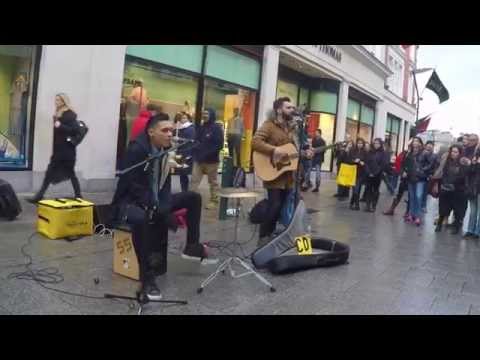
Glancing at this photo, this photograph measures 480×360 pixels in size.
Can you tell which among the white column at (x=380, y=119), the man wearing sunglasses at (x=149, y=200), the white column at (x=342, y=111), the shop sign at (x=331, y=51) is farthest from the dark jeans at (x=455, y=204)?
the white column at (x=380, y=119)

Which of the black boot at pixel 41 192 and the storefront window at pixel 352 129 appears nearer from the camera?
the black boot at pixel 41 192

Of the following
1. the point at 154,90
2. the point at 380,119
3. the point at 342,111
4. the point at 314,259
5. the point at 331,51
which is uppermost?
the point at 331,51

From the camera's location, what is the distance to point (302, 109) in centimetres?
584

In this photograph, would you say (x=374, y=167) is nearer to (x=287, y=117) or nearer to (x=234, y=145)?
(x=234, y=145)

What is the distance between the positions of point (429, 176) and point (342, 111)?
11279 mm

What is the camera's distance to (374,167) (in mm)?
11336

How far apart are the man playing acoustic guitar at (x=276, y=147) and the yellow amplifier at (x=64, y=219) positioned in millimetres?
2338

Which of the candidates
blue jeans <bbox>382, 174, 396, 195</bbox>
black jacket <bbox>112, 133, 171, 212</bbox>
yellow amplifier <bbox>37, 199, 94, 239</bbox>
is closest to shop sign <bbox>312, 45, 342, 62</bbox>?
blue jeans <bbox>382, 174, 396, 195</bbox>

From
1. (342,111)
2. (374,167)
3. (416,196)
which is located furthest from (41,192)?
(342,111)

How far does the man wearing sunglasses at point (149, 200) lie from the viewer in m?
4.42

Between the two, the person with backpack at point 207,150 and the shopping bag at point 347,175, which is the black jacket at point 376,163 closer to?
the shopping bag at point 347,175

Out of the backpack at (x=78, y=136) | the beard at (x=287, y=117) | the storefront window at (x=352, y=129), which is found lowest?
the backpack at (x=78, y=136)
